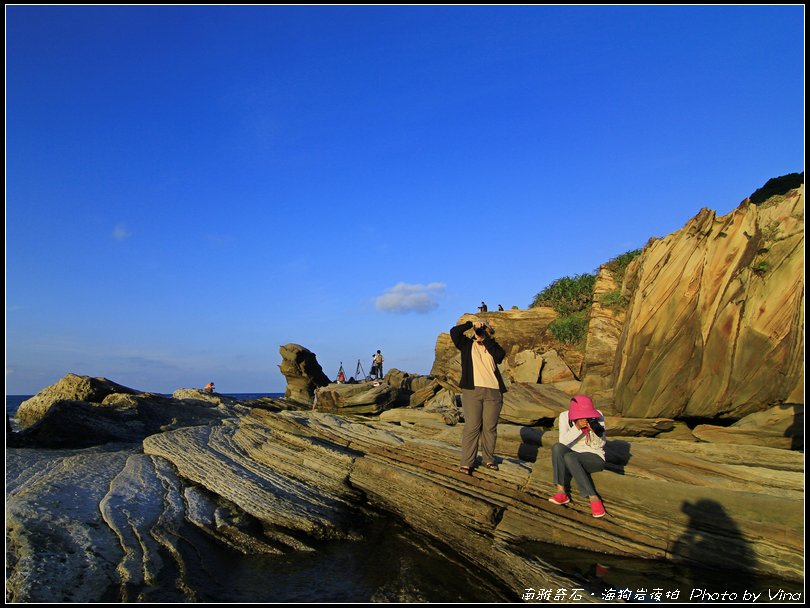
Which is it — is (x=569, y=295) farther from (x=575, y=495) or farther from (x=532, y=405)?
(x=575, y=495)

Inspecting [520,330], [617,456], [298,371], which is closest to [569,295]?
[520,330]

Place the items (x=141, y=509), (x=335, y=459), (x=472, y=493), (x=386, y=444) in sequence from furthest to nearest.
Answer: (x=386, y=444) → (x=335, y=459) → (x=472, y=493) → (x=141, y=509)

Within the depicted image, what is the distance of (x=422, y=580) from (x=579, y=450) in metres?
3.74

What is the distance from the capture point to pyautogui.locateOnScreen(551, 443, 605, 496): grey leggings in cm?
866

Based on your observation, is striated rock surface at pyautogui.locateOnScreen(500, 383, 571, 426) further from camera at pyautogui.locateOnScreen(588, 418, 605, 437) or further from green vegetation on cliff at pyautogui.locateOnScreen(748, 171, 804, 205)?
green vegetation on cliff at pyautogui.locateOnScreen(748, 171, 804, 205)

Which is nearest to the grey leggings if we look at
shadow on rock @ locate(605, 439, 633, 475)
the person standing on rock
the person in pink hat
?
the person in pink hat

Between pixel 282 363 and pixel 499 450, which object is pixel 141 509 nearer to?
pixel 499 450

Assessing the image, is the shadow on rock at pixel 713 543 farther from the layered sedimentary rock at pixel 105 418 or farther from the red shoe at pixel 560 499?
the layered sedimentary rock at pixel 105 418

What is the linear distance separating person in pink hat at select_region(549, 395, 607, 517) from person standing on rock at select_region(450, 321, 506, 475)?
1388 mm

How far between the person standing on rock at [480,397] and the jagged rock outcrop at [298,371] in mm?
31892

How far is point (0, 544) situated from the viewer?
6340 millimetres

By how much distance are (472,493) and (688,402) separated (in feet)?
28.8

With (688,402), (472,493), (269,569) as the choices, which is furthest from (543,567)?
(688,402)

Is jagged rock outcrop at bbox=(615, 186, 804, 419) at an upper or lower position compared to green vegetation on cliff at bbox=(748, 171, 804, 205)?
lower
